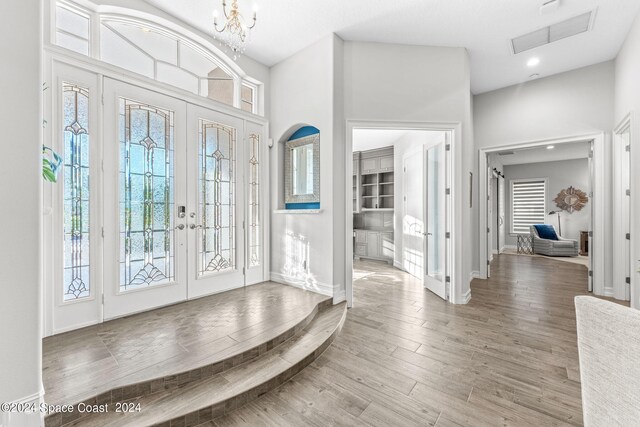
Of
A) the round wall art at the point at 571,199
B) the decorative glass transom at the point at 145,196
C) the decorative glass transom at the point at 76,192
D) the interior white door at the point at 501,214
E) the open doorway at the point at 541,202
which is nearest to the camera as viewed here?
the decorative glass transom at the point at 76,192

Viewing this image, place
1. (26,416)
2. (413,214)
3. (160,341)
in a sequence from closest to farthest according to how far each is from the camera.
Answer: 1. (26,416)
2. (160,341)
3. (413,214)

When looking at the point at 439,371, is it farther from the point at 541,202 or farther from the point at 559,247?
the point at 541,202

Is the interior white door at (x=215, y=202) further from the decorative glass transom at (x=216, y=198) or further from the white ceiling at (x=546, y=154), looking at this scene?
the white ceiling at (x=546, y=154)

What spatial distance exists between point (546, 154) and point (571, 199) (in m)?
1.82

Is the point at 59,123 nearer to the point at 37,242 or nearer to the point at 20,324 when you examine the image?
the point at 37,242

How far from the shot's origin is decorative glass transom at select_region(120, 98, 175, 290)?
9.32 feet

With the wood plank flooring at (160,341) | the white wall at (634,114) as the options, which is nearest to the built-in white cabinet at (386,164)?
the white wall at (634,114)

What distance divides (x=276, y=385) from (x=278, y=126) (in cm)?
333

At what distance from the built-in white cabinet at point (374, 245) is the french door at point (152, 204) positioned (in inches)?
141

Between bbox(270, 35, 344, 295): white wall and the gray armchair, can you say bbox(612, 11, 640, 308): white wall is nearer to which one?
bbox(270, 35, 344, 295): white wall

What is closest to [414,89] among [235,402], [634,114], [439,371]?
[634,114]

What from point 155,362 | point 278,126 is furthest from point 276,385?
point 278,126

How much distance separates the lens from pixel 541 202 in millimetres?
9000

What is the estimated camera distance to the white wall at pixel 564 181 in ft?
27.8
